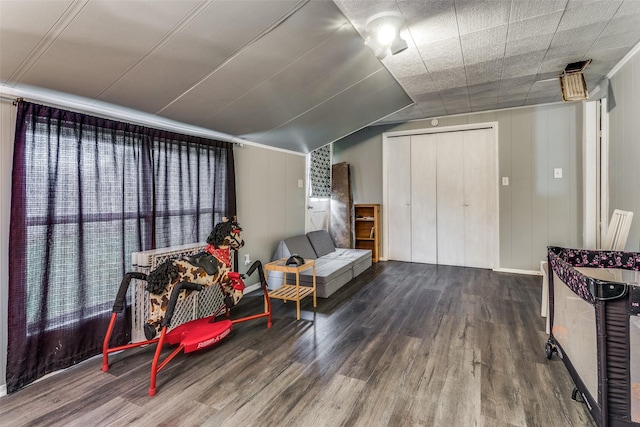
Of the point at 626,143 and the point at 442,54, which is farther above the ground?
the point at 442,54

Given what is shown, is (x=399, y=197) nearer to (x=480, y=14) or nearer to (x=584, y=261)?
(x=584, y=261)

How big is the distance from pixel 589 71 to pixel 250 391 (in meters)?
4.06

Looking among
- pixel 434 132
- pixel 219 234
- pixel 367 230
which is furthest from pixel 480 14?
pixel 367 230

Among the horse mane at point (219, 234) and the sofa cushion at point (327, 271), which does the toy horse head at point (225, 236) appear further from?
the sofa cushion at point (327, 271)

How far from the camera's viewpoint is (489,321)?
2676 millimetres

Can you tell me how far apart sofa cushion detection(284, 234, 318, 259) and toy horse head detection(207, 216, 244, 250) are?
1.39 m

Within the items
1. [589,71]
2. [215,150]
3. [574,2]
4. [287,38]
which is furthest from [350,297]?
[589,71]

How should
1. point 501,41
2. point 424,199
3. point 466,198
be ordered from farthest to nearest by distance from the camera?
point 424,199, point 466,198, point 501,41

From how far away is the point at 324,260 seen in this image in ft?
13.2

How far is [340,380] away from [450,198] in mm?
3751

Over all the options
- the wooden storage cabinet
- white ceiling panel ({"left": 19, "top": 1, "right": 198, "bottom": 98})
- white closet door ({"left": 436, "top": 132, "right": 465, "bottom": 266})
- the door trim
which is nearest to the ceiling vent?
the door trim

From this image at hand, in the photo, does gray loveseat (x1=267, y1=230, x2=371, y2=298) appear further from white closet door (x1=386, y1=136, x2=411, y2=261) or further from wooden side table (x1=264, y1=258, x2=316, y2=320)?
white closet door (x1=386, y1=136, x2=411, y2=261)

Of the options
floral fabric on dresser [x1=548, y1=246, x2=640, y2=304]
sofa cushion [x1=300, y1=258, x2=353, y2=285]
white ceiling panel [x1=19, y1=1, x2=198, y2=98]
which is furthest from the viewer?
sofa cushion [x1=300, y1=258, x2=353, y2=285]

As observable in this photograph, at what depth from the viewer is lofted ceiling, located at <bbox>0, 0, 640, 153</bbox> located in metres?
1.50
